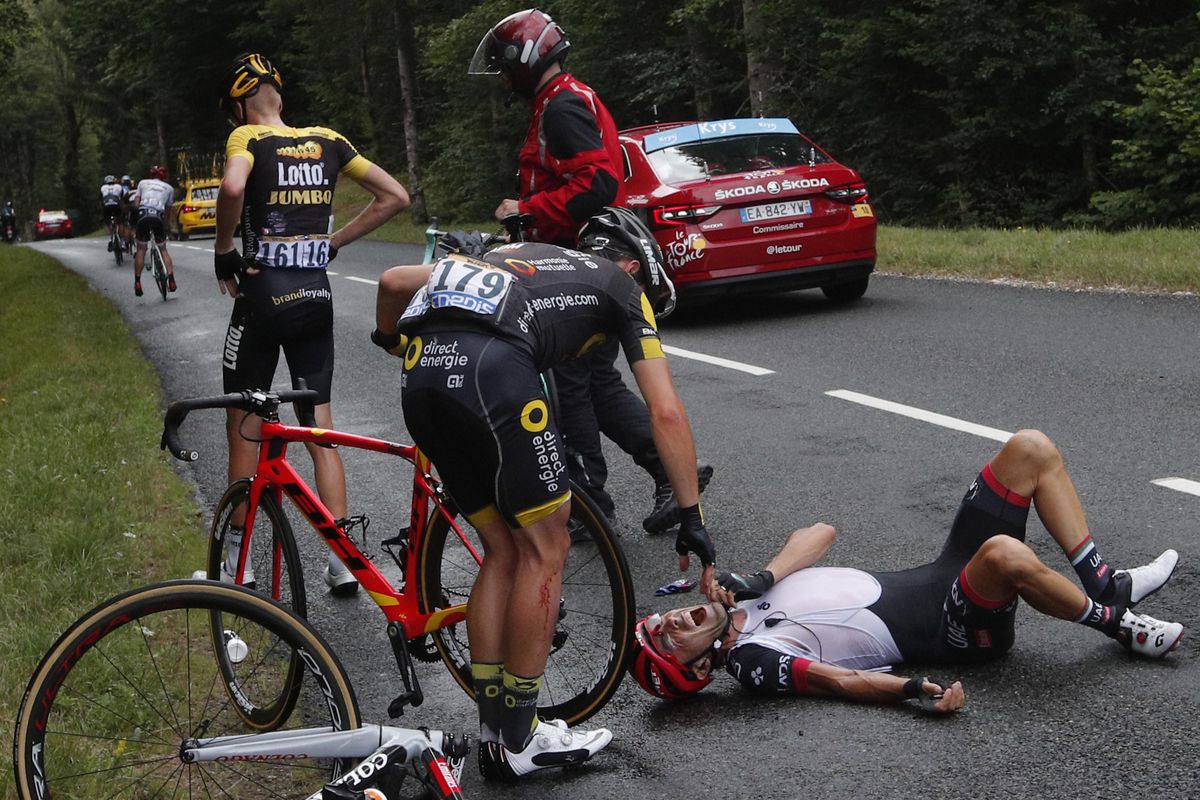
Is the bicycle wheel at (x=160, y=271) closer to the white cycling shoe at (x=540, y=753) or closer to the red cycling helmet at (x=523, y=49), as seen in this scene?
the red cycling helmet at (x=523, y=49)

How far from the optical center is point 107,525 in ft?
22.4

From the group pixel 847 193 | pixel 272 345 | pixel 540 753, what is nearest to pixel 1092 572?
pixel 540 753

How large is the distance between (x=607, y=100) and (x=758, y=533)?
26945 mm

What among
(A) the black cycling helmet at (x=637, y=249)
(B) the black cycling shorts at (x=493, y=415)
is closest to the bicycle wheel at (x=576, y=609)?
(B) the black cycling shorts at (x=493, y=415)

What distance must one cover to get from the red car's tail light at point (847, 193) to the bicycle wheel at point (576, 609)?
27.6 feet

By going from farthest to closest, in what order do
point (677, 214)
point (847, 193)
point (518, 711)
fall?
1. point (847, 193)
2. point (677, 214)
3. point (518, 711)

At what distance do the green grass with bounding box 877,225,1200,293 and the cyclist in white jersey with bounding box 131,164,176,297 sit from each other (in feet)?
31.6

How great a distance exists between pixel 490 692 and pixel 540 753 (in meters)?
0.22

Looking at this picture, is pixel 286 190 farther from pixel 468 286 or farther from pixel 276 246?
pixel 468 286

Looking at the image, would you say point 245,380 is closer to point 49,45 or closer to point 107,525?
point 107,525

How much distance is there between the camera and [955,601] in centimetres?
448

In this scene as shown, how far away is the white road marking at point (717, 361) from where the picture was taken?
33.4 feet

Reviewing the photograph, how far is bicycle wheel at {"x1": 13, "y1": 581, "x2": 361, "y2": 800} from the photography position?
3.34m

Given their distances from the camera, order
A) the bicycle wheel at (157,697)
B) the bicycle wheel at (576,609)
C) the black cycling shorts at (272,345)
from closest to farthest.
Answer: the bicycle wheel at (157,697)
the bicycle wheel at (576,609)
the black cycling shorts at (272,345)
